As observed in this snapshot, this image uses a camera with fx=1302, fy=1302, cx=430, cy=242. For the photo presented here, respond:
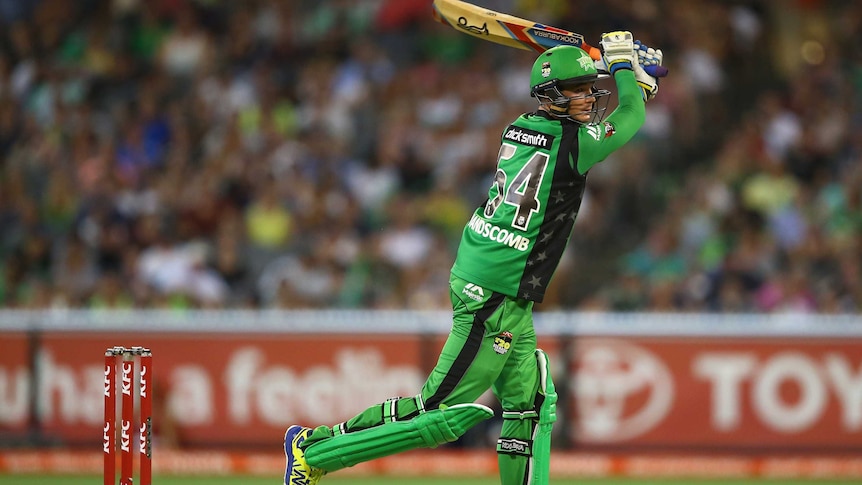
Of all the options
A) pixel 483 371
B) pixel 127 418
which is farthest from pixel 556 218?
pixel 127 418

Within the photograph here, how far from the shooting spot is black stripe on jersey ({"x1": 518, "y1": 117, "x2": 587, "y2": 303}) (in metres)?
6.23

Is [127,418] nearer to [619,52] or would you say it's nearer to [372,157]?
[619,52]

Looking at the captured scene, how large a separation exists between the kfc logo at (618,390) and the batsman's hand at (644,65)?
13.8 feet

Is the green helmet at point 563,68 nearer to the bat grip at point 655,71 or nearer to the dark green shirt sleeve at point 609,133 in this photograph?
the dark green shirt sleeve at point 609,133

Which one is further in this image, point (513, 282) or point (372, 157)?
point (372, 157)

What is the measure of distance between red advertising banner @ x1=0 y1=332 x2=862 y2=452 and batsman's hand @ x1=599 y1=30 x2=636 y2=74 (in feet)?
14.1

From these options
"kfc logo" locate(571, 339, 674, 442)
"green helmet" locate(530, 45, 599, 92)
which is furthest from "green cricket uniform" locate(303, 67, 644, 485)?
"kfc logo" locate(571, 339, 674, 442)

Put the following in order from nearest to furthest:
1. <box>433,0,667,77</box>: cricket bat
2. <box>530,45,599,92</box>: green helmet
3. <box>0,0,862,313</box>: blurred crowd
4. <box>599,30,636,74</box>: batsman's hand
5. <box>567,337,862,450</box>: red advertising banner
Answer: <box>530,45,599,92</box>: green helmet
<box>599,30,636,74</box>: batsman's hand
<box>433,0,667,77</box>: cricket bat
<box>567,337,862,450</box>: red advertising banner
<box>0,0,862,313</box>: blurred crowd

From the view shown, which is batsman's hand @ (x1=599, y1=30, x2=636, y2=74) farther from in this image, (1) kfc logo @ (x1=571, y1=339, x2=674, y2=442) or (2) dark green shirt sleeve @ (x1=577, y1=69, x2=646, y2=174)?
(1) kfc logo @ (x1=571, y1=339, x2=674, y2=442)

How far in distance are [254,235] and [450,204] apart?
1997 millimetres

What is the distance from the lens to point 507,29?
7008mm

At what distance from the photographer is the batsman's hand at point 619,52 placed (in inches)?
258

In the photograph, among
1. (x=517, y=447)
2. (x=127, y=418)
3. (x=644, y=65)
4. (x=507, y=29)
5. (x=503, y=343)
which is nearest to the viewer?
(x=127, y=418)

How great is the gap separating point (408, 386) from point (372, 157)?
12.6 feet
